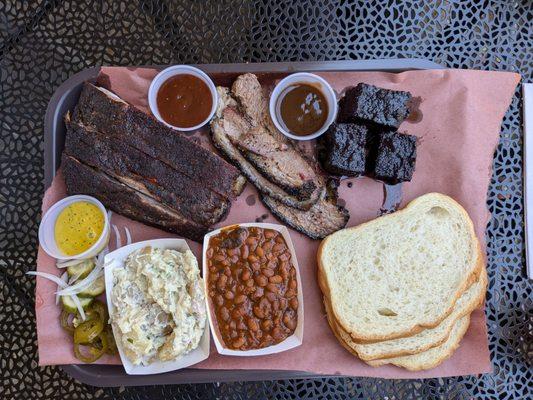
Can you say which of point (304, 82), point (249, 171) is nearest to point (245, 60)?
point (304, 82)

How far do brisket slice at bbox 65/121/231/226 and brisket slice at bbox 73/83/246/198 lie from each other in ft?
0.17

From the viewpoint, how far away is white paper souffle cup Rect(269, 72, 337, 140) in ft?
12.4

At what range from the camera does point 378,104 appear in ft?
12.3

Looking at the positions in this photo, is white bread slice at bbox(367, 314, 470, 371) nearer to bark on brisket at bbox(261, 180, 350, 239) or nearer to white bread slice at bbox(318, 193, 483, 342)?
white bread slice at bbox(318, 193, 483, 342)

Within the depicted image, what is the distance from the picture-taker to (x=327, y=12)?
13.6 feet

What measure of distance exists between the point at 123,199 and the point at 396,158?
210 cm

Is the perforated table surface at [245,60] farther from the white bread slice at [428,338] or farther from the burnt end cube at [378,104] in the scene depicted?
the burnt end cube at [378,104]

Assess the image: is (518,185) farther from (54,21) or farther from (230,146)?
(54,21)

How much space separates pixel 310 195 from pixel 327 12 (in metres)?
1.57

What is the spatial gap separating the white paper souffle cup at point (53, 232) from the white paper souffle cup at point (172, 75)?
820 millimetres

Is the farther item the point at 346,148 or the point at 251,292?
the point at 346,148

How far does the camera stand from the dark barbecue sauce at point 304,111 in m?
3.84

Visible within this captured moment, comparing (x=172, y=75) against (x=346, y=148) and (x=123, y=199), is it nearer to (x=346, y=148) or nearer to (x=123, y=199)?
(x=123, y=199)

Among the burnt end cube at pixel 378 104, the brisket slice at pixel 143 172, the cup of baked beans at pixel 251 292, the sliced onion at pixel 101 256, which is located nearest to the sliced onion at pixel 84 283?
the sliced onion at pixel 101 256
